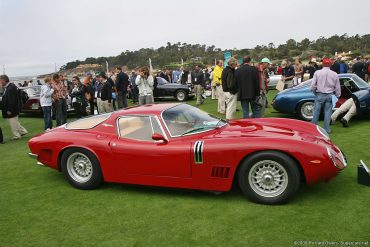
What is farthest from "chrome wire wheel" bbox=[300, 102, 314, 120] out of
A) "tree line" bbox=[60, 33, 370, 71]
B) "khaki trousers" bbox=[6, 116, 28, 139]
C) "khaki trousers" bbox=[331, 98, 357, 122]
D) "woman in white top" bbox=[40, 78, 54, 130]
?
"tree line" bbox=[60, 33, 370, 71]

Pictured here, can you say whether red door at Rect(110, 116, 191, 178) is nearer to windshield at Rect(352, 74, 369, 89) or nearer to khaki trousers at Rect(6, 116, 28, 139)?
khaki trousers at Rect(6, 116, 28, 139)

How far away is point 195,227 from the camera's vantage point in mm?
3967

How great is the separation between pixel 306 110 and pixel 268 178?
236 inches

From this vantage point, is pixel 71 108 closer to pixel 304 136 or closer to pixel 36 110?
pixel 36 110

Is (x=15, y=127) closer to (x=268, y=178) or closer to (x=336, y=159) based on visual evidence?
(x=268, y=178)

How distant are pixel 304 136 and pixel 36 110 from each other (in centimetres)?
1244

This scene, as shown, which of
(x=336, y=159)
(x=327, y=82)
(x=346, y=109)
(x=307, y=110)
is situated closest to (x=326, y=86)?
(x=327, y=82)

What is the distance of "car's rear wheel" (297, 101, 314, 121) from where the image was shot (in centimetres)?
968

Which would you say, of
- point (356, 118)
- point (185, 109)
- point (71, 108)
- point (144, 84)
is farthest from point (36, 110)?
point (356, 118)

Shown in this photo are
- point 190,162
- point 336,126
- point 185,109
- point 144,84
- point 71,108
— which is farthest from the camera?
point 71,108

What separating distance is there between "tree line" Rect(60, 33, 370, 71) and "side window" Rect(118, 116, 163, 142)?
37469mm

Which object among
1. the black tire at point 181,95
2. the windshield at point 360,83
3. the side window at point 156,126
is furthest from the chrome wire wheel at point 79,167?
the black tire at point 181,95

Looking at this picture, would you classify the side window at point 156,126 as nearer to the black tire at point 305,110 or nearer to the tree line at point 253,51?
the black tire at point 305,110

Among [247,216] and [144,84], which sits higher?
[144,84]
